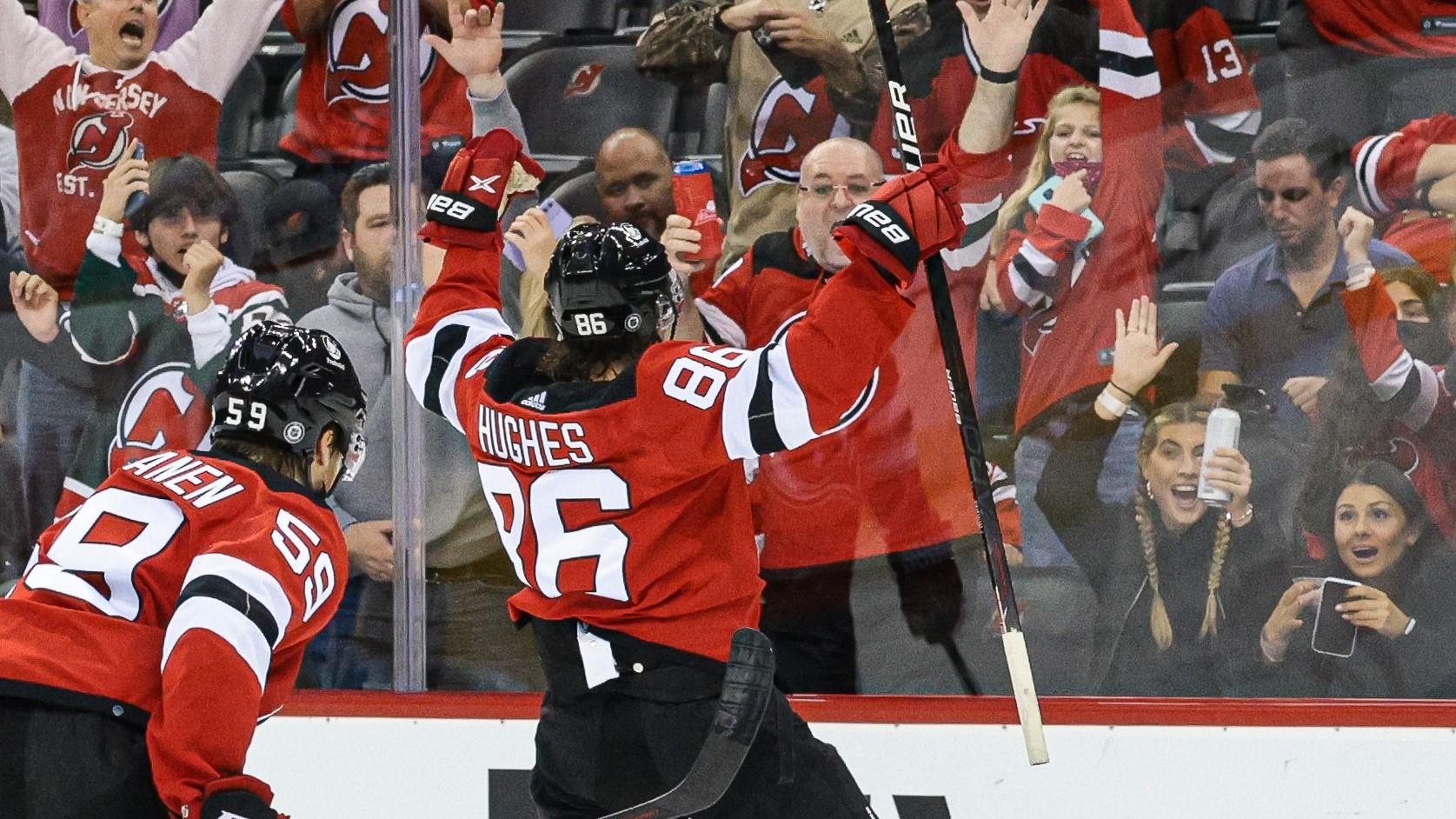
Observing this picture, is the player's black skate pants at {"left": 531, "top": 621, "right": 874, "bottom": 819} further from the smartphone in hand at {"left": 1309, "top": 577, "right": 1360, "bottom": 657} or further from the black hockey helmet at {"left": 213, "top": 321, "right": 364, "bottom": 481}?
the smartphone in hand at {"left": 1309, "top": 577, "right": 1360, "bottom": 657}

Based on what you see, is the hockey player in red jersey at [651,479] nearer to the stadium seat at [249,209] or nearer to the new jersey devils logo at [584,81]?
the new jersey devils logo at [584,81]

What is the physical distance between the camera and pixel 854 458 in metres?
3.28

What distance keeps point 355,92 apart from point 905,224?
1.62 meters

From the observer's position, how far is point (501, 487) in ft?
7.98

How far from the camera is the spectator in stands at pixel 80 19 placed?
140 inches

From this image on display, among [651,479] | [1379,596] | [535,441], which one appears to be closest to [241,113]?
[535,441]

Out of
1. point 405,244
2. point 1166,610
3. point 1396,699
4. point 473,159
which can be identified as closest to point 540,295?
point 405,244

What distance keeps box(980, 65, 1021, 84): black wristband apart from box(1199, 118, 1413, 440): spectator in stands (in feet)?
1.47

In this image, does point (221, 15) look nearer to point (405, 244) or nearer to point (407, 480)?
point (405, 244)

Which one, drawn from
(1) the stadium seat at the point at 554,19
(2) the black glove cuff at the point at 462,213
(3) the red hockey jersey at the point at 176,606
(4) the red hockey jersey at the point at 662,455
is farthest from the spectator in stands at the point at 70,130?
(3) the red hockey jersey at the point at 176,606

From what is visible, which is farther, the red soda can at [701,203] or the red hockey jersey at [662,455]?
the red soda can at [701,203]

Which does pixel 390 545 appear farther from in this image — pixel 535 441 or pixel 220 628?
pixel 220 628

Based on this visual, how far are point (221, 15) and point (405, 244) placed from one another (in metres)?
0.64

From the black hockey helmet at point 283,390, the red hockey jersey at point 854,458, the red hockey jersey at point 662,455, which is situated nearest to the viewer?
the black hockey helmet at point 283,390
